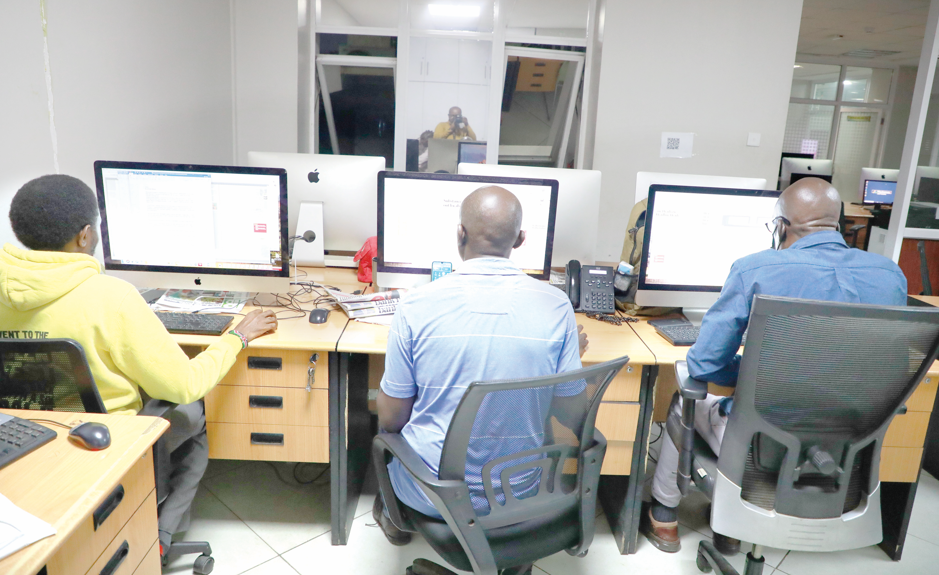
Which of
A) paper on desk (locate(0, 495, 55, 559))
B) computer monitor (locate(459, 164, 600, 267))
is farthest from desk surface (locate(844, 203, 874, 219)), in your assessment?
paper on desk (locate(0, 495, 55, 559))

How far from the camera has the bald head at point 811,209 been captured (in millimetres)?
1583

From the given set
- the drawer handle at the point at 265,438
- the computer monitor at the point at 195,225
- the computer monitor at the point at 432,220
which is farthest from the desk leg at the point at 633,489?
the computer monitor at the point at 195,225

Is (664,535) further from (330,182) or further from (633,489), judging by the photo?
(330,182)

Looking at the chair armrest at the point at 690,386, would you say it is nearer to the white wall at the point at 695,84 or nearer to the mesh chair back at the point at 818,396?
the mesh chair back at the point at 818,396

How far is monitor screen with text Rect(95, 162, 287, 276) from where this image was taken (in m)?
1.96

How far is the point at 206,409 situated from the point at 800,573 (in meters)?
1.96

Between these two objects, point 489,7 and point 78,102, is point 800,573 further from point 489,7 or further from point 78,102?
point 489,7

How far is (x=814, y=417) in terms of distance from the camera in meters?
1.35

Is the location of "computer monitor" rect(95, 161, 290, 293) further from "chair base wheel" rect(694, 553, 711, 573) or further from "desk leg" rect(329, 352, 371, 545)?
"chair base wheel" rect(694, 553, 711, 573)

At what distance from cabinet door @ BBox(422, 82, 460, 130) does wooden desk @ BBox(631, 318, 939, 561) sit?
349cm

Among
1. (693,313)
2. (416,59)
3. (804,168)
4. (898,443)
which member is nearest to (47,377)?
(693,313)

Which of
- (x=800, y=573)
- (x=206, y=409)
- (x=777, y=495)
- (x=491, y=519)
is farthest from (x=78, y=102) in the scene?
(x=800, y=573)

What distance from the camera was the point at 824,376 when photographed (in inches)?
50.9

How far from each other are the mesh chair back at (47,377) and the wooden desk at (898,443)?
4.85 ft
